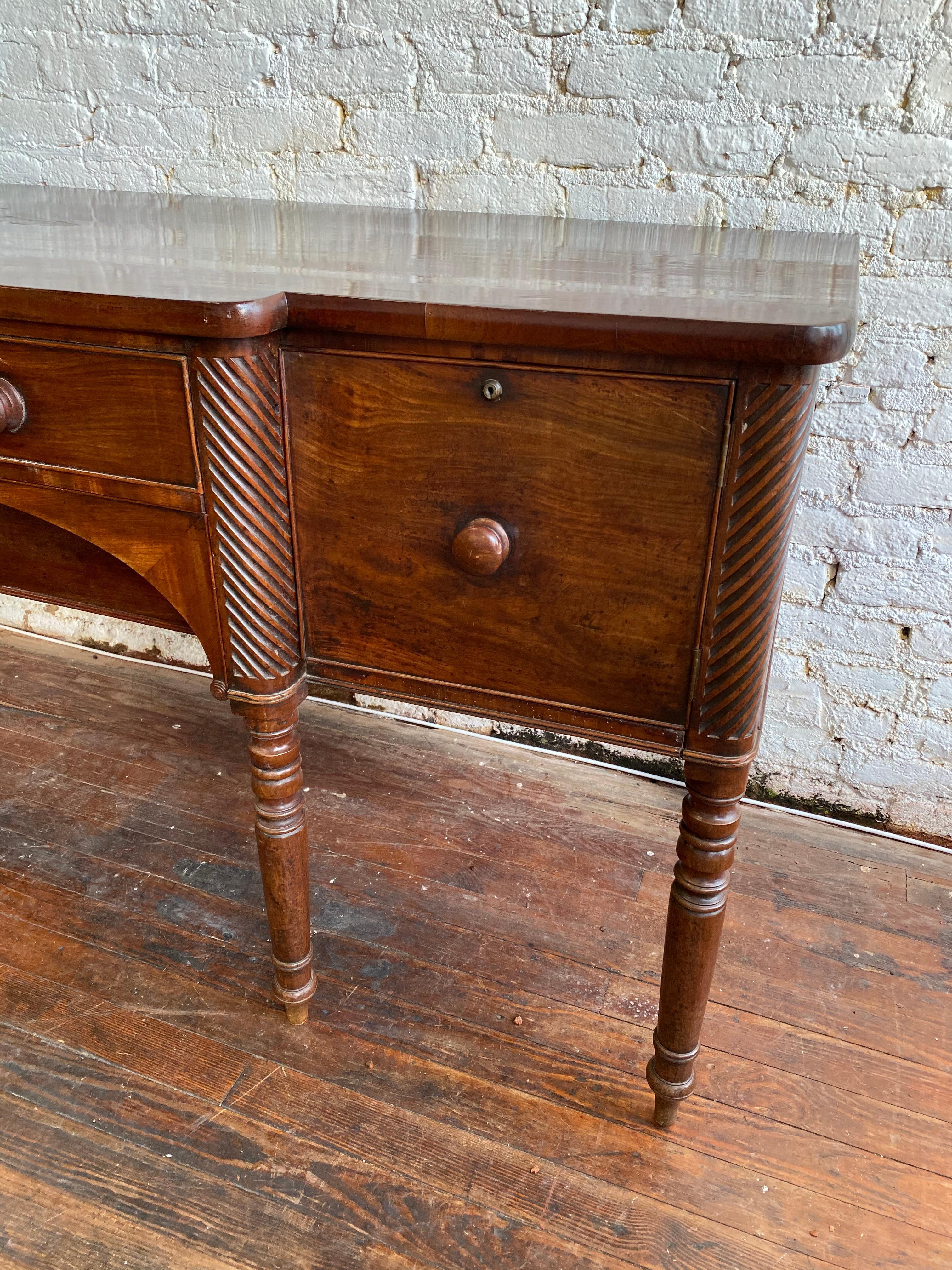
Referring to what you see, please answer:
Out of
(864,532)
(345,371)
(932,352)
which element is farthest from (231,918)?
(932,352)

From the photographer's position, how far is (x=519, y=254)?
1.33m

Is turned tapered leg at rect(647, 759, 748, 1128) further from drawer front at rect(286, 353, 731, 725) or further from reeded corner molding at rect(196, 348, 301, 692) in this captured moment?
reeded corner molding at rect(196, 348, 301, 692)

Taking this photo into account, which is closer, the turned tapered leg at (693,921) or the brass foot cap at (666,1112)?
the turned tapered leg at (693,921)

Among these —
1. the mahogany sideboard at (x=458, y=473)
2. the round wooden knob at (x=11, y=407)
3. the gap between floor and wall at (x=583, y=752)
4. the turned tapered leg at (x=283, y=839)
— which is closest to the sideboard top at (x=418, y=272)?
the mahogany sideboard at (x=458, y=473)

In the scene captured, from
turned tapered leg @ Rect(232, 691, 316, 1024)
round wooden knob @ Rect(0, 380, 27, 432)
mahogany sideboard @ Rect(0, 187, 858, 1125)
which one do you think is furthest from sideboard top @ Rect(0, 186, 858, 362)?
turned tapered leg @ Rect(232, 691, 316, 1024)

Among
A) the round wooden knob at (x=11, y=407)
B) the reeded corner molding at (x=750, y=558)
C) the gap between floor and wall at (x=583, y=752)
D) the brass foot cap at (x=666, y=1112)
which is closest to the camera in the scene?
the reeded corner molding at (x=750, y=558)

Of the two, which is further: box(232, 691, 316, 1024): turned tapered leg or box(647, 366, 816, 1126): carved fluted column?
box(232, 691, 316, 1024): turned tapered leg

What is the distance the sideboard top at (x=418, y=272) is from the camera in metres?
0.91

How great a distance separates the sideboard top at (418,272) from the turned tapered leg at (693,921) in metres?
0.48

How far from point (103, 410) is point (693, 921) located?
0.93 m

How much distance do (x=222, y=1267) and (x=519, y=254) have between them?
1356mm

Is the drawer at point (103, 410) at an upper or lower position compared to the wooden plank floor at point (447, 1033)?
upper

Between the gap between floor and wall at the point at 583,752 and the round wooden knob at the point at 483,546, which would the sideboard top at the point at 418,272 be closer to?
the round wooden knob at the point at 483,546

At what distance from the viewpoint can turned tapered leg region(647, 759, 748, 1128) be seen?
3.58 ft
